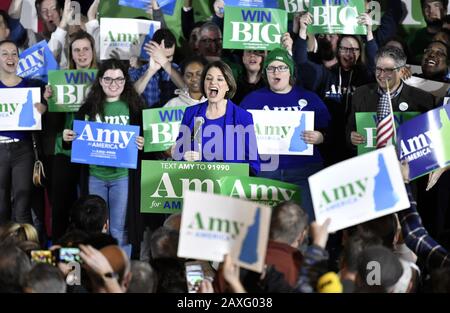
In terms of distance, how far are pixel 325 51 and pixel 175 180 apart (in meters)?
2.03

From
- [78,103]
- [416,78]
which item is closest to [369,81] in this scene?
[416,78]

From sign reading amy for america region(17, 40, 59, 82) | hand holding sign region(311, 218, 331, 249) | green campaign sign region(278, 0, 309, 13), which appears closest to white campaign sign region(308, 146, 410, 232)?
hand holding sign region(311, 218, 331, 249)

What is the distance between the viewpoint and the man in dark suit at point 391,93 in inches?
371

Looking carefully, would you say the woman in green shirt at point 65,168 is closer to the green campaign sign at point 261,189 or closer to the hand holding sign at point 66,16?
the hand holding sign at point 66,16

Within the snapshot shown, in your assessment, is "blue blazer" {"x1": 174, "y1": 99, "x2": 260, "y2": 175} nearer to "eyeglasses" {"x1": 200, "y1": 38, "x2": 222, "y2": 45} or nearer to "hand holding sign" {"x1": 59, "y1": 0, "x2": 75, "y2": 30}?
"eyeglasses" {"x1": 200, "y1": 38, "x2": 222, "y2": 45}

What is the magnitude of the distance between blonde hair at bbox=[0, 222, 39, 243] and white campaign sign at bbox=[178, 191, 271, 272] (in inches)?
64.0

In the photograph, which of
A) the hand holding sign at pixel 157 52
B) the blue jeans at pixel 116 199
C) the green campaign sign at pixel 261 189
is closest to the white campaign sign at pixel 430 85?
the hand holding sign at pixel 157 52

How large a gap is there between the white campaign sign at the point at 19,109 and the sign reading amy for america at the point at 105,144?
1.60ft

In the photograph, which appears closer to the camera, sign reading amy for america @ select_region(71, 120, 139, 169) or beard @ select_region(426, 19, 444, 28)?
sign reading amy for america @ select_region(71, 120, 139, 169)

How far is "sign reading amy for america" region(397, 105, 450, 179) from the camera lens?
820 centimetres

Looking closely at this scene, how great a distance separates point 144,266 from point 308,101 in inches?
139

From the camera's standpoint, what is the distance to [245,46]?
32.5 ft

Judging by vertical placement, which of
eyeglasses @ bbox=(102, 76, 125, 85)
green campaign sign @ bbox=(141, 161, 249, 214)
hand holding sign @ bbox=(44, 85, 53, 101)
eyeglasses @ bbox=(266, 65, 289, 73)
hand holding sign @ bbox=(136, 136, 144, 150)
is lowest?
green campaign sign @ bbox=(141, 161, 249, 214)

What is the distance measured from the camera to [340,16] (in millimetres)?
10000
